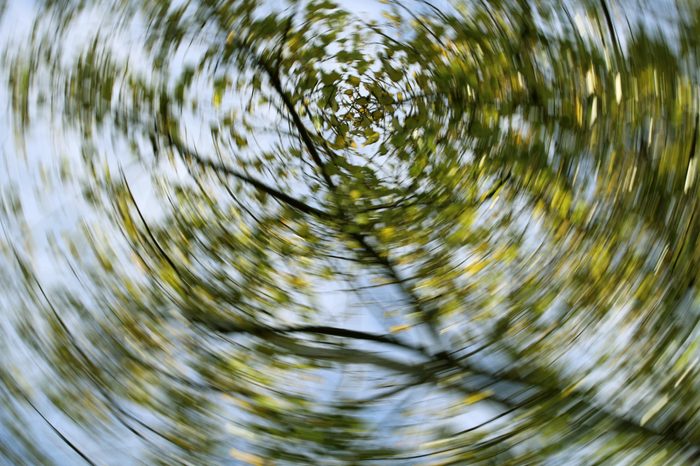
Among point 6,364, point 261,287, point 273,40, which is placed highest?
point 273,40

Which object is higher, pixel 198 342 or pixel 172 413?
A: pixel 198 342

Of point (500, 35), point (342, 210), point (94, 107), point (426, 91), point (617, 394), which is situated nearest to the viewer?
point (617, 394)

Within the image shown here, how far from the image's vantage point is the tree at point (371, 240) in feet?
4.68

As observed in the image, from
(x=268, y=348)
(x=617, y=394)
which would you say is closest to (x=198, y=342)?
(x=268, y=348)

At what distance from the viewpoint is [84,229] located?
1.75 metres

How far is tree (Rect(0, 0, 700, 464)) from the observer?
143 centimetres

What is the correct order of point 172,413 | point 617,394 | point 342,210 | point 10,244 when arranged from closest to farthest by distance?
point 617,394 < point 172,413 < point 10,244 < point 342,210

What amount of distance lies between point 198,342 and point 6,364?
19.3 inches

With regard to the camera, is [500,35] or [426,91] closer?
[500,35]

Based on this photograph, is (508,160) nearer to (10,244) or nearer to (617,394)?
(617,394)

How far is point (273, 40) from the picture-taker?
222 centimetres

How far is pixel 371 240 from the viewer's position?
2.07m

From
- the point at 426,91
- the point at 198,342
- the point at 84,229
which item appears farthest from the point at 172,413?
the point at 426,91

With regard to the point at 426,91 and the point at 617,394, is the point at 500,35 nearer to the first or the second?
the point at 426,91
